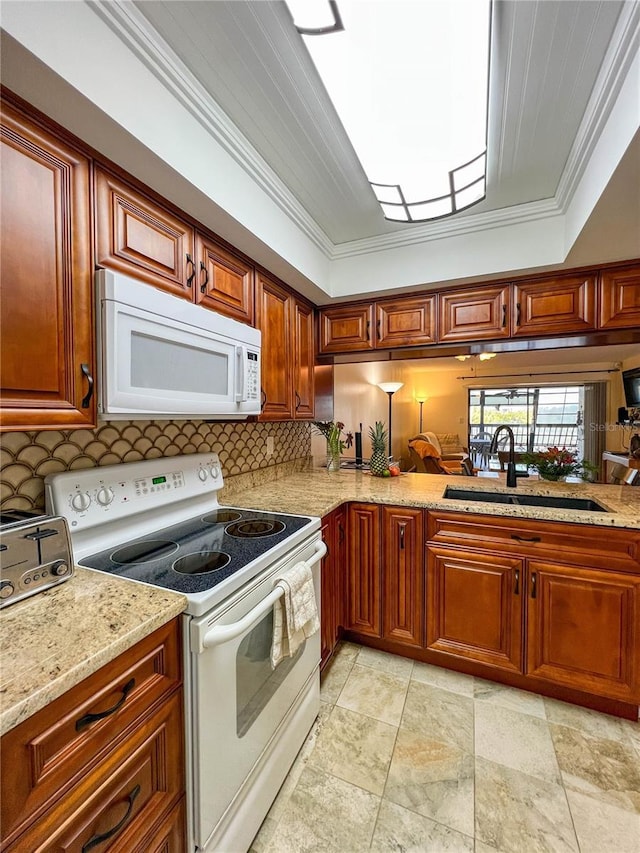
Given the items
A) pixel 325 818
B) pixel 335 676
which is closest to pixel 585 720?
pixel 335 676

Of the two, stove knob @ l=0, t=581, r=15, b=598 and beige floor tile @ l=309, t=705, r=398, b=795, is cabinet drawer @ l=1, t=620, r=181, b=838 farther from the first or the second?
beige floor tile @ l=309, t=705, r=398, b=795

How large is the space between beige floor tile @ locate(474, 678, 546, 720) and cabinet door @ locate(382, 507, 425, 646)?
341 mm

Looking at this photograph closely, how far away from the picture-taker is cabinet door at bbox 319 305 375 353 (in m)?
2.43

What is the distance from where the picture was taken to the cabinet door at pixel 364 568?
6.58 ft

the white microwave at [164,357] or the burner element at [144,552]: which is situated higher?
the white microwave at [164,357]

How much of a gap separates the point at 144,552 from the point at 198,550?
7.2 inches

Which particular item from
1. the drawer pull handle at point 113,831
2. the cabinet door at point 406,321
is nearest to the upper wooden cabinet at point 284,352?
the cabinet door at point 406,321

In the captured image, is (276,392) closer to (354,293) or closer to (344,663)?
(354,293)

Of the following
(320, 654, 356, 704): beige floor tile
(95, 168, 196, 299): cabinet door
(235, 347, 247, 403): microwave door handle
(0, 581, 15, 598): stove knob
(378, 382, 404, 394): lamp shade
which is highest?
(95, 168, 196, 299): cabinet door

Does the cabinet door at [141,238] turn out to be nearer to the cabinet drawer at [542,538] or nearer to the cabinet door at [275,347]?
the cabinet door at [275,347]

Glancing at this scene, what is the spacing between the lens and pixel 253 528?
1484 millimetres

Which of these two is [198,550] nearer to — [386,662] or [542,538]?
[386,662]

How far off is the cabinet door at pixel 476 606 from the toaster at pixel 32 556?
163 cm

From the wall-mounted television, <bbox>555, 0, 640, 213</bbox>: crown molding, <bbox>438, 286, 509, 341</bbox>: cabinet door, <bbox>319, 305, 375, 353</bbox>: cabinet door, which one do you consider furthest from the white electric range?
the wall-mounted television
